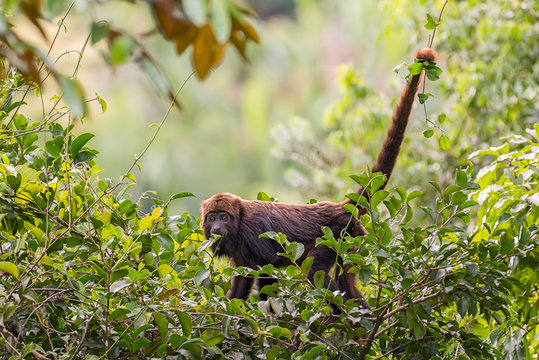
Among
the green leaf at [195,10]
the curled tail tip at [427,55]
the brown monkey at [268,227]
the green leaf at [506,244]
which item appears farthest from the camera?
the brown monkey at [268,227]

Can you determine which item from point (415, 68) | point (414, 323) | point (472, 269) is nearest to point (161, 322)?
point (414, 323)

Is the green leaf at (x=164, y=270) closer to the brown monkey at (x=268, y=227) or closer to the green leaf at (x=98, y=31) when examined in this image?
the brown monkey at (x=268, y=227)

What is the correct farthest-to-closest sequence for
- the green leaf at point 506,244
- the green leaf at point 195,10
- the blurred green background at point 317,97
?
the green leaf at point 506,244, the blurred green background at point 317,97, the green leaf at point 195,10

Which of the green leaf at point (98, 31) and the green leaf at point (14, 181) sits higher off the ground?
the green leaf at point (14, 181)

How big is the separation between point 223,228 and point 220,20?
3.27 metres

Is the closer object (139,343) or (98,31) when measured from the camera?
(98,31)

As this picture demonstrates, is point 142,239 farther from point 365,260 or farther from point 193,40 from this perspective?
point 193,40

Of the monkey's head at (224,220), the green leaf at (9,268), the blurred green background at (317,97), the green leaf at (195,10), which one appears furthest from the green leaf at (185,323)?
the monkey's head at (224,220)

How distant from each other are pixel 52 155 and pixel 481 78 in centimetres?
592

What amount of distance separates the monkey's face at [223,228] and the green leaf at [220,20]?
127 inches

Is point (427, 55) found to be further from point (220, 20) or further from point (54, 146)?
point (220, 20)

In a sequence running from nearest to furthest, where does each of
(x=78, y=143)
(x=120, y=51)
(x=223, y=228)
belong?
(x=120, y=51) → (x=78, y=143) → (x=223, y=228)

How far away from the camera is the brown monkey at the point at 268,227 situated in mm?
4145

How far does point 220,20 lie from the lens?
3.84 ft
